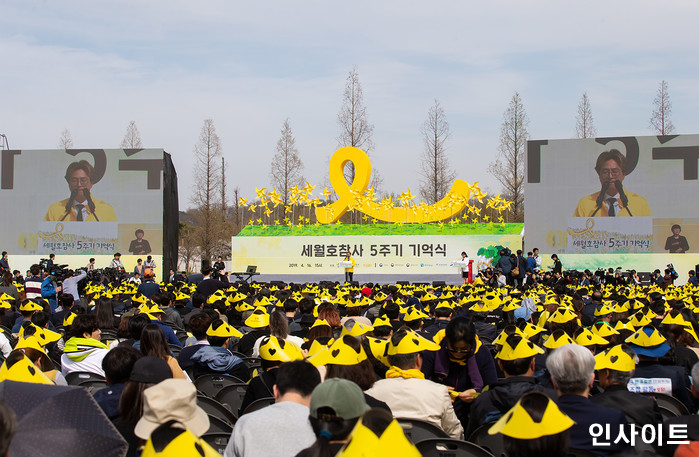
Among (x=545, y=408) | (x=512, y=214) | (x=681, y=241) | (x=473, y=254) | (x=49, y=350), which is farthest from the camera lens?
(x=512, y=214)

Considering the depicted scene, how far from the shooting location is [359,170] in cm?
3706

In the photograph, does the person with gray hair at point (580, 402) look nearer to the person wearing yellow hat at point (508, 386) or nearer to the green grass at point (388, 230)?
the person wearing yellow hat at point (508, 386)

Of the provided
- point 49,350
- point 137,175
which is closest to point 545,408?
point 49,350

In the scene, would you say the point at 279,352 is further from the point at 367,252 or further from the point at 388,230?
the point at 388,230

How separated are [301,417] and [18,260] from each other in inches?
1375

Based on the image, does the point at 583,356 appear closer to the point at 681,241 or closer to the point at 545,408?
the point at 545,408

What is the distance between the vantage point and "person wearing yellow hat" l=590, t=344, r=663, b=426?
3.87m

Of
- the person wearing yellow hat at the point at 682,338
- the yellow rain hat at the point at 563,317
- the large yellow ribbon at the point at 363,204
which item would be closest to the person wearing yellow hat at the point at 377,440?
the person wearing yellow hat at the point at 682,338

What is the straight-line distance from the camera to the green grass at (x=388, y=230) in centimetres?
3525

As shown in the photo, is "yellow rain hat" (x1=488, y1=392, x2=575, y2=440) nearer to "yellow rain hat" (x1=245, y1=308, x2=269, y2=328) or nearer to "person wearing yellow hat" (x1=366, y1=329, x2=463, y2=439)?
"person wearing yellow hat" (x1=366, y1=329, x2=463, y2=439)

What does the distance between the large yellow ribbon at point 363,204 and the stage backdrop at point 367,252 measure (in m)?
1.74

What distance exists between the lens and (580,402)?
343 cm

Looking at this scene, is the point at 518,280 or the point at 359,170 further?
the point at 359,170

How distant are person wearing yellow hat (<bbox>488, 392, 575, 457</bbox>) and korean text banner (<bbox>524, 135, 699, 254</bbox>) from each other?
30.1 metres
